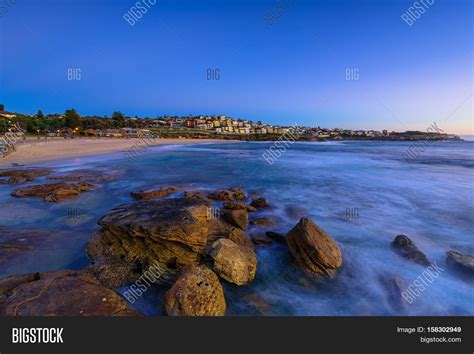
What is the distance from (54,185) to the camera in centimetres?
1234

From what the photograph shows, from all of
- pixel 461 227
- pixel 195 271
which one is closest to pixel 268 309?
pixel 195 271

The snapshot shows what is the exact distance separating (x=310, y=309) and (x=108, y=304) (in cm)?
397

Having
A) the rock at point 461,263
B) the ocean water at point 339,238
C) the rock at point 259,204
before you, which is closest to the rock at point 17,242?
the ocean water at point 339,238

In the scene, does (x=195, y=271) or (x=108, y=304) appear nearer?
(x=108, y=304)

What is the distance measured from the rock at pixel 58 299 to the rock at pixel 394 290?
17.8 ft

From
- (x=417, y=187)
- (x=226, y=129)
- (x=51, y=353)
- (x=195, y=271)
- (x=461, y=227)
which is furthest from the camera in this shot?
(x=226, y=129)

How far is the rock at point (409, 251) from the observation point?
22.3ft

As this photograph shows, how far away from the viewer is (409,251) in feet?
23.4

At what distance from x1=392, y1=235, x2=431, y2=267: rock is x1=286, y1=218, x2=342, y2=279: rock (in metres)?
2.24

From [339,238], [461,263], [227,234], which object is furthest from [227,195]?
[461,263]

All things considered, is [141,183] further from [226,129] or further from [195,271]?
[226,129]

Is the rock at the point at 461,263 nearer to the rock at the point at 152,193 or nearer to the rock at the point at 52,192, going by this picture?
the rock at the point at 152,193

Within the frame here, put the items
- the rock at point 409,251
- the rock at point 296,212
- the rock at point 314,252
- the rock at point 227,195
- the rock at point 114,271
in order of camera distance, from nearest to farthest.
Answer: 1. the rock at point 114,271
2. the rock at point 314,252
3. the rock at point 409,251
4. the rock at point 296,212
5. the rock at point 227,195

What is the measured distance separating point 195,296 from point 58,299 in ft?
6.93
